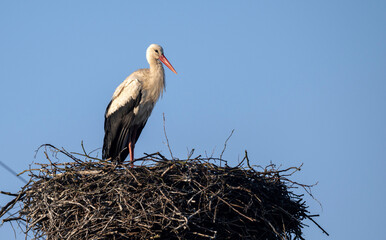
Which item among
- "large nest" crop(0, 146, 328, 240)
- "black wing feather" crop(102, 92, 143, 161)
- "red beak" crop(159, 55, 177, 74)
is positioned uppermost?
"red beak" crop(159, 55, 177, 74)

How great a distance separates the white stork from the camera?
7910 millimetres

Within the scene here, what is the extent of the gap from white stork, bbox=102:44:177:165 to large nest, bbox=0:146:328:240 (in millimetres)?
1648

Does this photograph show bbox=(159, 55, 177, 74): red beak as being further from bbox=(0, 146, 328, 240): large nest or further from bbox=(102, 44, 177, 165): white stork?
bbox=(0, 146, 328, 240): large nest

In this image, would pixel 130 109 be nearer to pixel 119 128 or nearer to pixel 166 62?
pixel 119 128


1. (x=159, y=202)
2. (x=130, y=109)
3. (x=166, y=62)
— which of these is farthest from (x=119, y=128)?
(x=159, y=202)

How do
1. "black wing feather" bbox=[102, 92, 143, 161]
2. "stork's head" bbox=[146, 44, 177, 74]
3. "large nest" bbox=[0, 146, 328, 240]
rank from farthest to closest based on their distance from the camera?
"stork's head" bbox=[146, 44, 177, 74], "black wing feather" bbox=[102, 92, 143, 161], "large nest" bbox=[0, 146, 328, 240]

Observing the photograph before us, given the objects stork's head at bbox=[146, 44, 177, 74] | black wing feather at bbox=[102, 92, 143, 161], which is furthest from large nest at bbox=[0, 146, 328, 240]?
stork's head at bbox=[146, 44, 177, 74]

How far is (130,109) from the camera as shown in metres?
7.95

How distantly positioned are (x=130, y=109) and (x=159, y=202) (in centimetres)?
265

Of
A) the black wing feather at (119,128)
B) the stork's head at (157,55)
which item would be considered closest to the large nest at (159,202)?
the black wing feather at (119,128)

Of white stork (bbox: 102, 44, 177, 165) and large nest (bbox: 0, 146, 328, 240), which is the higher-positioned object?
white stork (bbox: 102, 44, 177, 165)

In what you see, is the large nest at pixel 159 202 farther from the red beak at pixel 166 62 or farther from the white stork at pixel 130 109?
the red beak at pixel 166 62

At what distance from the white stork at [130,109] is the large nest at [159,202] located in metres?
1.65

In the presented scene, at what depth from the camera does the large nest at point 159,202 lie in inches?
214
